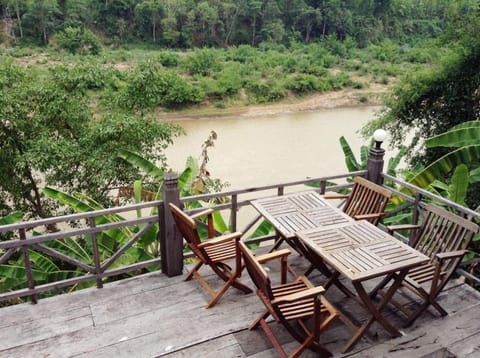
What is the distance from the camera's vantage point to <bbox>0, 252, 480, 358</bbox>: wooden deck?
3072mm

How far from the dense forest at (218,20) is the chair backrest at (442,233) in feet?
112

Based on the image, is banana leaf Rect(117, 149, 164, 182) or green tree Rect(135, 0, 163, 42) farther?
green tree Rect(135, 0, 163, 42)

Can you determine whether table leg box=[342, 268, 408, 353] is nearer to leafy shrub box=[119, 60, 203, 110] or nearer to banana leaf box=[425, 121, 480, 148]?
banana leaf box=[425, 121, 480, 148]

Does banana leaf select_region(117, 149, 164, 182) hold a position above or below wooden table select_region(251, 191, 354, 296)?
below

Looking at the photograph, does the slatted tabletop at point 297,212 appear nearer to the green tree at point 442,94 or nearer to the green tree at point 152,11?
the green tree at point 442,94

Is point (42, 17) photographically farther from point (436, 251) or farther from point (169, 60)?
point (436, 251)

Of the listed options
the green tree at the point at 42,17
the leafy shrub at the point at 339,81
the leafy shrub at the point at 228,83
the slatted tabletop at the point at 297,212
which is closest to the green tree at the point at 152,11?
the green tree at the point at 42,17

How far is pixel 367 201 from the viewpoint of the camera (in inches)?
170

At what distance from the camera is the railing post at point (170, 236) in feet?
12.4

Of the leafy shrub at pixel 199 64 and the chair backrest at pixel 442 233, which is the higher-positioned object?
the chair backrest at pixel 442 233

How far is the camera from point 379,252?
319 centimetres

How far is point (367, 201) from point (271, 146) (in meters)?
10.8

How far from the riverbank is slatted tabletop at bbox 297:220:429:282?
54.5ft

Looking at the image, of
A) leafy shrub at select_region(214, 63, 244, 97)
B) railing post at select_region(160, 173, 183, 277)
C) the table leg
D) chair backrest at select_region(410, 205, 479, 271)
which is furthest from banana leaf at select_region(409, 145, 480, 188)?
leafy shrub at select_region(214, 63, 244, 97)
